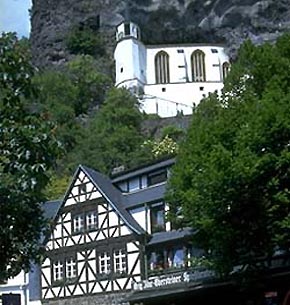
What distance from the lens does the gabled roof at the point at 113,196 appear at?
36719mm

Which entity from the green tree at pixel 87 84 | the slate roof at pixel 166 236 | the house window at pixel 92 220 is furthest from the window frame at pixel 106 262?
the green tree at pixel 87 84

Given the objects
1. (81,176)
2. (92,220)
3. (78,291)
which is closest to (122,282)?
(78,291)

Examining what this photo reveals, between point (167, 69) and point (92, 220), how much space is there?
2208 inches

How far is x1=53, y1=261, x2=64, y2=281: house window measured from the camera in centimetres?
3919

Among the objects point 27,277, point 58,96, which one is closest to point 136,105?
point 58,96

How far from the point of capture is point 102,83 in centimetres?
9094

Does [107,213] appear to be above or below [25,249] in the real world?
above

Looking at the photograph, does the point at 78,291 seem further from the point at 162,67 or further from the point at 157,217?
the point at 162,67

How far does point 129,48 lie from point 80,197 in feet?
180

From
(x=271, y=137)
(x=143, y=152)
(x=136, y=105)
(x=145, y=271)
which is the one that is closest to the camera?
(x=271, y=137)

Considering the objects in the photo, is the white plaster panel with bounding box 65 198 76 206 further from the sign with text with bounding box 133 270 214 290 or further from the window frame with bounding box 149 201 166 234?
the sign with text with bounding box 133 270 214 290

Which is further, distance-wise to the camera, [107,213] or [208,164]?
[107,213]

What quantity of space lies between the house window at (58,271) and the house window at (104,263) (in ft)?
8.45

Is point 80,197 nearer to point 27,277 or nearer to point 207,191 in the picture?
point 27,277
